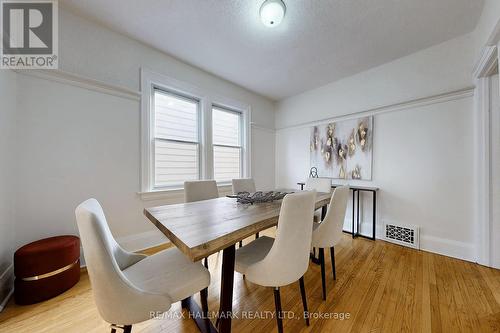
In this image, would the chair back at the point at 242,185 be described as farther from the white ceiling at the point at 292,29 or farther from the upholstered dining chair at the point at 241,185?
the white ceiling at the point at 292,29

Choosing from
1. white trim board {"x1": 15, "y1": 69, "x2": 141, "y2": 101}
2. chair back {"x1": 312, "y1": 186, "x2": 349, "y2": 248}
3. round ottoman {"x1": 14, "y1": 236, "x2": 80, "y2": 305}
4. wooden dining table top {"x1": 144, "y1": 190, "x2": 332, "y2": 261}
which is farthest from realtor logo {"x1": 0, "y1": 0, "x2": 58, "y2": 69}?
chair back {"x1": 312, "y1": 186, "x2": 349, "y2": 248}

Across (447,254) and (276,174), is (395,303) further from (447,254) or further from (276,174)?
(276,174)

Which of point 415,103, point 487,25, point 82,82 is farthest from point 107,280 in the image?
point 415,103

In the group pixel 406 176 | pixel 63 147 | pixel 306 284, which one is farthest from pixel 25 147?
pixel 406 176

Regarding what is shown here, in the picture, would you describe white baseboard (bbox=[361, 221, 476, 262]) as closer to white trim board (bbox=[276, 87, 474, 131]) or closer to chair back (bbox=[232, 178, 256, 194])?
white trim board (bbox=[276, 87, 474, 131])

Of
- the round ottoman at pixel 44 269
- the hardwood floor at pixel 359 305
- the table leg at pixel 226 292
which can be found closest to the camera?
the table leg at pixel 226 292

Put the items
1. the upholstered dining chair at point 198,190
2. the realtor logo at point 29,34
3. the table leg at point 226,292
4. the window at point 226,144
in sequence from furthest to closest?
the window at point 226,144 → the upholstered dining chair at point 198,190 → the realtor logo at point 29,34 → the table leg at point 226,292

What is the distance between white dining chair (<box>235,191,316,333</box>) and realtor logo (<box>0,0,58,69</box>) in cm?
256

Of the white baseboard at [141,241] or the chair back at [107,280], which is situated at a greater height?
the chair back at [107,280]

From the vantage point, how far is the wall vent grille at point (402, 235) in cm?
246

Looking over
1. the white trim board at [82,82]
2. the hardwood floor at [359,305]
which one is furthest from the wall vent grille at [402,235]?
the white trim board at [82,82]

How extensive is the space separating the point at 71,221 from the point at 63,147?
2.55ft

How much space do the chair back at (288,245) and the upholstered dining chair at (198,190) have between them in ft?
3.98

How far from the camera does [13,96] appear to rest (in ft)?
5.33
